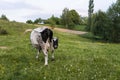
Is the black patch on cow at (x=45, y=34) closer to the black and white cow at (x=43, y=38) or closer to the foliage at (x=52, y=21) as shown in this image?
the black and white cow at (x=43, y=38)

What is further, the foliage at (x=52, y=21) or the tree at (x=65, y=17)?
the foliage at (x=52, y=21)

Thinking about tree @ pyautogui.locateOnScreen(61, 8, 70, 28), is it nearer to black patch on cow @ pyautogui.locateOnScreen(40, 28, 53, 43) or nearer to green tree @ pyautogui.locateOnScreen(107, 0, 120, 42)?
green tree @ pyautogui.locateOnScreen(107, 0, 120, 42)

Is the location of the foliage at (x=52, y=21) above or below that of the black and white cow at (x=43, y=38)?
below

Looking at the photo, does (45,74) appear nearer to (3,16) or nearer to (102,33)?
(102,33)

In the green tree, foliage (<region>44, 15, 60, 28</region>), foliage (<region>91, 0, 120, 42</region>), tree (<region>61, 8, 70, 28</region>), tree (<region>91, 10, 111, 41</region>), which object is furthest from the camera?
foliage (<region>44, 15, 60, 28</region>)

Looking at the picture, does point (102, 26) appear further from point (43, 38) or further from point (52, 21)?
point (43, 38)

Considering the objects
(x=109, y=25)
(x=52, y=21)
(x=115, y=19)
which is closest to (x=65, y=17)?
(x=52, y=21)

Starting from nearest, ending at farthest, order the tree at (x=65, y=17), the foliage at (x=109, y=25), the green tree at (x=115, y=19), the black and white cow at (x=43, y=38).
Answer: the black and white cow at (x=43, y=38)
the green tree at (x=115, y=19)
the foliage at (x=109, y=25)
the tree at (x=65, y=17)

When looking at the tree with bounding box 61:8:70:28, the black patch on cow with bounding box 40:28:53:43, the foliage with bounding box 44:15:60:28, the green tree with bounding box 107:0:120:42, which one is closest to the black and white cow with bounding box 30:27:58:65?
the black patch on cow with bounding box 40:28:53:43

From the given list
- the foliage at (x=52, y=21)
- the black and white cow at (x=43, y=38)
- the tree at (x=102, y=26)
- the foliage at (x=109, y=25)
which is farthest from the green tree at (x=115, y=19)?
→ the black and white cow at (x=43, y=38)

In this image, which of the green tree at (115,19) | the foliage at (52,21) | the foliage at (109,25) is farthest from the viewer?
the foliage at (52,21)

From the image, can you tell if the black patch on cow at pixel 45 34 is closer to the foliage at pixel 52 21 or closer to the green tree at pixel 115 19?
the green tree at pixel 115 19

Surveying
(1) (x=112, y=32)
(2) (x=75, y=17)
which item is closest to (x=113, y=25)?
(1) (x=112, y=32)

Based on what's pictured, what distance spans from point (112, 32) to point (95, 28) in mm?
4460
